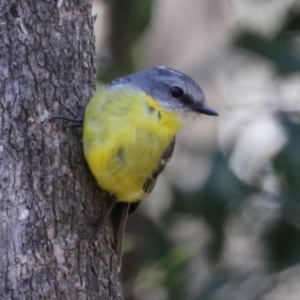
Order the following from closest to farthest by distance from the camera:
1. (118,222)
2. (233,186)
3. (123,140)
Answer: (123,140) < (118,222) < (233,186)

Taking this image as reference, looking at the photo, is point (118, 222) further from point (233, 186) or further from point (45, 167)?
point (233, 186)

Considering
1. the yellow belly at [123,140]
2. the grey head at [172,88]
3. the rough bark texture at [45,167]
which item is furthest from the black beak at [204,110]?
the rough bark texture at [45,167]

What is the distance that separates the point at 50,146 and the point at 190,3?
4.51 meters

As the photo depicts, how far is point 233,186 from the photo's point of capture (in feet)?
15.9

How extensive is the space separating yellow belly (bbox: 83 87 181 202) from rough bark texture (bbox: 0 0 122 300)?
0.37 feet

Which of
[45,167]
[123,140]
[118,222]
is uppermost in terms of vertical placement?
[123,140]

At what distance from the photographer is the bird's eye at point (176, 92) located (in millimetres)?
3859

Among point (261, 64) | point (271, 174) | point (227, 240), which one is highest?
point (261, 64)

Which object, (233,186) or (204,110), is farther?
(233,186)

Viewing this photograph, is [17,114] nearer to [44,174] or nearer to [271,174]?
[44,174]

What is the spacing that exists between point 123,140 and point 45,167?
13.1 inches

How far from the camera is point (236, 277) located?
4801 mm

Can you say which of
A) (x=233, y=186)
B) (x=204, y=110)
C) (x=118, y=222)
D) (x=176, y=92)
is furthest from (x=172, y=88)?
(x=233, y=186)

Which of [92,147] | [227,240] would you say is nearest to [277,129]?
[227,240]
